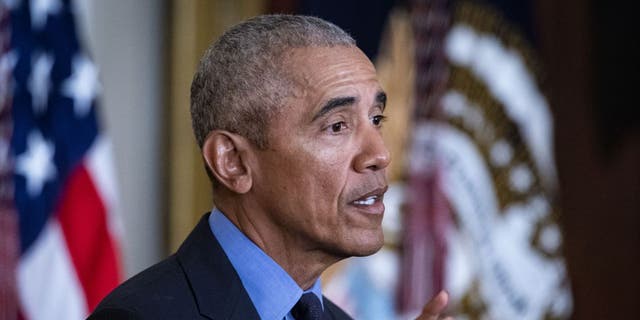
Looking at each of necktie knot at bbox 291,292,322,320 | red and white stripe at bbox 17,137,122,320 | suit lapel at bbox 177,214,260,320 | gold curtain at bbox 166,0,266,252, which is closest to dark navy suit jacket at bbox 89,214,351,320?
suit lapel at bbox 177,214,260,320

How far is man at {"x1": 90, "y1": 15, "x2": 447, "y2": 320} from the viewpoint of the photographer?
1.80m

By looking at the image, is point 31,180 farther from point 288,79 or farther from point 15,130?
point 288,79

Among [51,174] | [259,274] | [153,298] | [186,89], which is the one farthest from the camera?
[186,89]

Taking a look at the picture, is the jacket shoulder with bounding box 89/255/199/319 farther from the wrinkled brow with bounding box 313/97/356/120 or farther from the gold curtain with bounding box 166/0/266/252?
the gold curtain with bounding box 166/0/266/252

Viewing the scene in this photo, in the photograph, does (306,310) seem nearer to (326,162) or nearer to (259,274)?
(259,274)

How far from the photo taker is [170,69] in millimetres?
4695

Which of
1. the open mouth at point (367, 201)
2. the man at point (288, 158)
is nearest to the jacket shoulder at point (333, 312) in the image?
the man at point (288, 158)

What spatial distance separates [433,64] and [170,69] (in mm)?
1159

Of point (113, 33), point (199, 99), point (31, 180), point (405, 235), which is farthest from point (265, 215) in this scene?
point (113, 33)

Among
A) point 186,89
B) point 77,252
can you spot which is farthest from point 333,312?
point 186,89

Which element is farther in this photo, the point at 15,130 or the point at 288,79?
the point at 15,130

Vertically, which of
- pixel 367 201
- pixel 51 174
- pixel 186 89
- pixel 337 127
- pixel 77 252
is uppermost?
pixel 337 127

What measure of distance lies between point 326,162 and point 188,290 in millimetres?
314

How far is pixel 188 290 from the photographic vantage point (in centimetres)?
168
